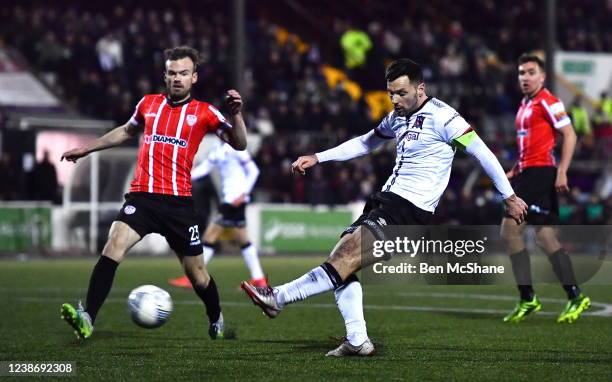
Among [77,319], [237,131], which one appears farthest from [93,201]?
[77,319]

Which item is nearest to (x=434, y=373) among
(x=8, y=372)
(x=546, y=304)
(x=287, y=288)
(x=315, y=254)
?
(x=287, y=288)

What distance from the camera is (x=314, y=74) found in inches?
1214

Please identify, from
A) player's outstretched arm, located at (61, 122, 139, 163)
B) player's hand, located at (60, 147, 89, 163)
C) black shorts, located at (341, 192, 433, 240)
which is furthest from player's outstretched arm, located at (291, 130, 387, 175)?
player's hand, located at (60, 147, 89, 163)

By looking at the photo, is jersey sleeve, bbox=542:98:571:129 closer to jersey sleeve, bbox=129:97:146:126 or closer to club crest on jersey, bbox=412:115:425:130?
club crest on jersey, bbox=412:115:425:130

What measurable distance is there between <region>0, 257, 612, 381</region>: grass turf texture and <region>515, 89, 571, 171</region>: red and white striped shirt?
5.08 feet

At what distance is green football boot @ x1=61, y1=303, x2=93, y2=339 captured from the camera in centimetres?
807

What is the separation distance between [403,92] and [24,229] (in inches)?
669

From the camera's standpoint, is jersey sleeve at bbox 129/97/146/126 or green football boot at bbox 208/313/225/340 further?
green football boot at bbox 208/313/225/340

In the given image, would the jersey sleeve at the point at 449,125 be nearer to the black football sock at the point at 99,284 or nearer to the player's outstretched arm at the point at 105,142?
the player's outstretched arm at the point at 105,142

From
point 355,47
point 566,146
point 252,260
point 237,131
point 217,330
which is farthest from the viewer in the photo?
point 355,47

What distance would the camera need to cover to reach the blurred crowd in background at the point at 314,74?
26.7 m

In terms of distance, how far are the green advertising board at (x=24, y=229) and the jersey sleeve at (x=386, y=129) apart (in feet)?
52.9

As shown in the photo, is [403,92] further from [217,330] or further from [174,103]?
[217,330]

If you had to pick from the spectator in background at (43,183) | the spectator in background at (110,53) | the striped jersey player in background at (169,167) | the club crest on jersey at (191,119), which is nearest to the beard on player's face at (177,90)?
the striped jersey player in background at (169,167)
